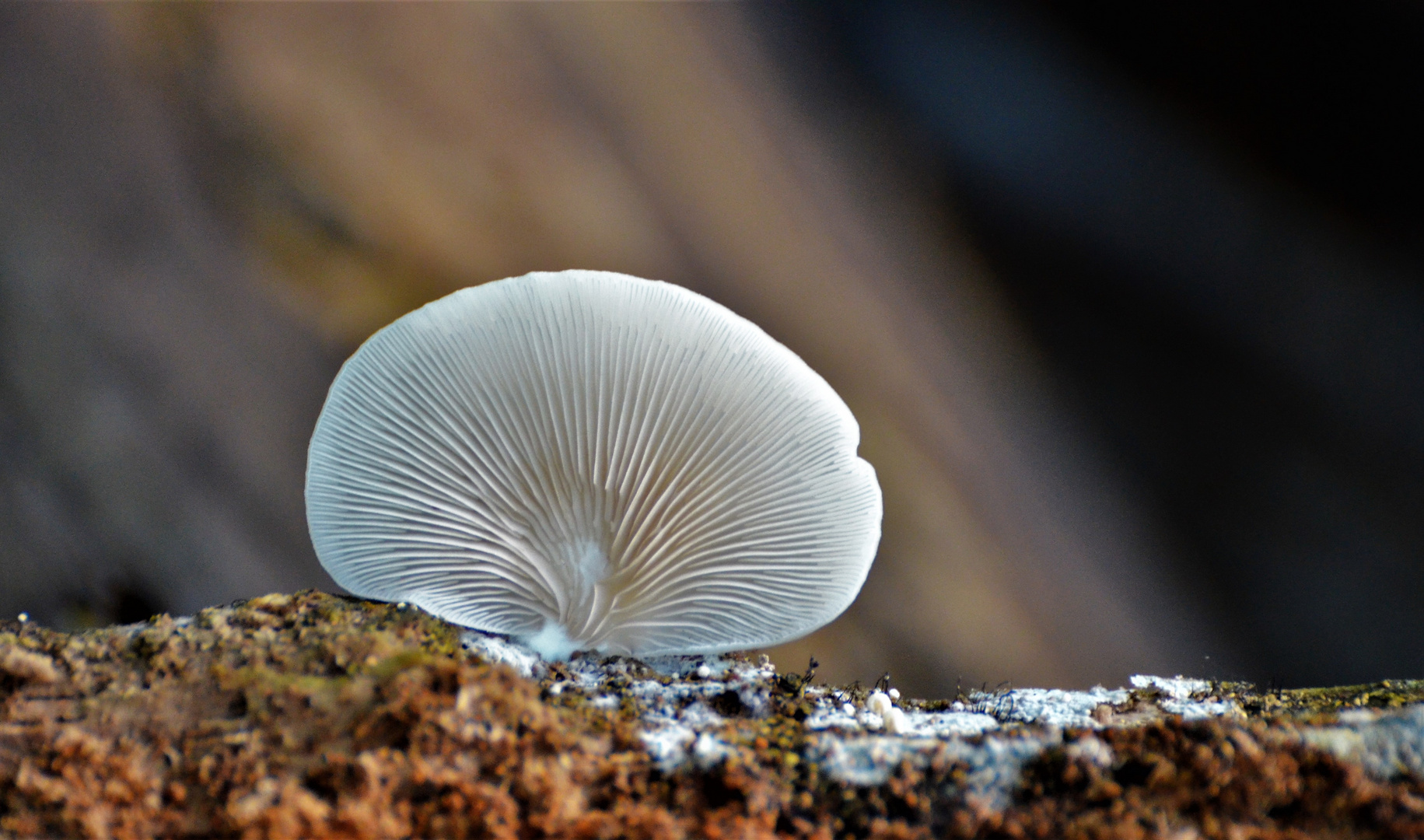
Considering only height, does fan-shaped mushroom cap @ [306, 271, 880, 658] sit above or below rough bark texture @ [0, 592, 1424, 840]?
above

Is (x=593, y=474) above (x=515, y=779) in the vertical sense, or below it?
above

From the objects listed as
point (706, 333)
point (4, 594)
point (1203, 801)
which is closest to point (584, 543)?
point (706, 333)

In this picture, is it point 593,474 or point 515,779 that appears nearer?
point 515,779

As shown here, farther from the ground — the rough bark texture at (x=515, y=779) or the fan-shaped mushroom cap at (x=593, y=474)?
the fan-shaped mushroom cap at (x=593, y=474)

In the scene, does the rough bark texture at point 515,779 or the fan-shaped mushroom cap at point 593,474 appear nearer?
the rough bark texture at point 515,779

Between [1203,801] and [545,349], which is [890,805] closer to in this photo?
[1203,801]
